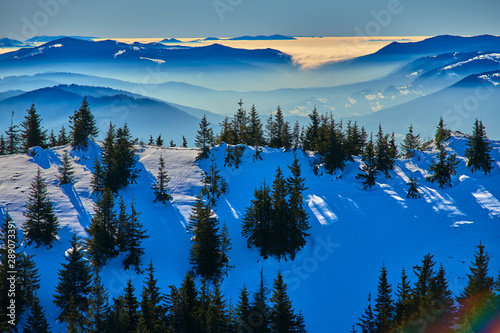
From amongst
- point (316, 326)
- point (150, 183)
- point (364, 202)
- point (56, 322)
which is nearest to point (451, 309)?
point (316, 326)

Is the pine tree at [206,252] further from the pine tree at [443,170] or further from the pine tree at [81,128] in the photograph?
the pine tree at [81,128]

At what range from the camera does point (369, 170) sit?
55750mm

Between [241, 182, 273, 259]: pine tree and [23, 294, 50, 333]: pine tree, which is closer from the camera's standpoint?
[23, 294, 50, 333]: pine tree

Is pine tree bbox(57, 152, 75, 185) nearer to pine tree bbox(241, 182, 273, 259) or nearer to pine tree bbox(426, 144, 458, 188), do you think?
pine tree bbox(241, 182, 273, 259)

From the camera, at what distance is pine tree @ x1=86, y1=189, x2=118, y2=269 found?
39688mm

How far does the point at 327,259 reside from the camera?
42562 millimetres

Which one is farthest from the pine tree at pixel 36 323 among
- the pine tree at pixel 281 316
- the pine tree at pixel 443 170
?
the pine tree at pixel 443 170

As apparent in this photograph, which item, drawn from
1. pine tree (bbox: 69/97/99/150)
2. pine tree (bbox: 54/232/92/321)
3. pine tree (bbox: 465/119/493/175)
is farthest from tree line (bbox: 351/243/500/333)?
pine tree (bbox: 69/97/99/150)

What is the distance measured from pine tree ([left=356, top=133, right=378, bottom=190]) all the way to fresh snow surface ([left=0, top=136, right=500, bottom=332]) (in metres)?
0.97

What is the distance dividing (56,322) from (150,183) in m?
25.8

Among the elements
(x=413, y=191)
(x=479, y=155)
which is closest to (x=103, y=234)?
(x=413, y=191)

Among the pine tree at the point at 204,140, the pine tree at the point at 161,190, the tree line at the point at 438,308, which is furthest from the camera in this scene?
the pine tree at the point at 204,140

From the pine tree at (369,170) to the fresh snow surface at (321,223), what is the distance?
0.97m

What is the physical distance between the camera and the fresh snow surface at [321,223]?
38469mm
